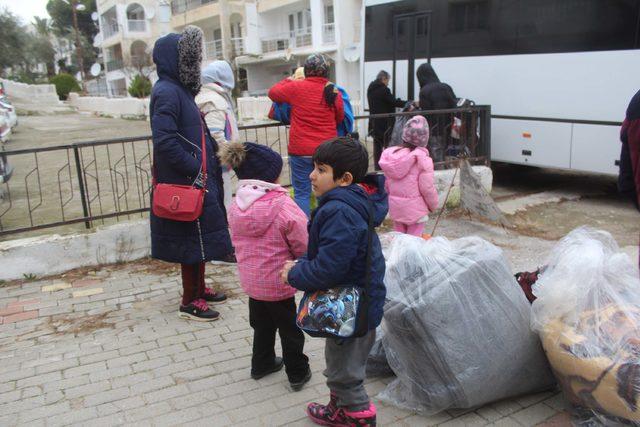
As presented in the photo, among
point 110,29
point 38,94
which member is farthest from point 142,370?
point 110,29

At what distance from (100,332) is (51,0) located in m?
70.5

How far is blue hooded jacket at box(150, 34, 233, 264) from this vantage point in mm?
3619

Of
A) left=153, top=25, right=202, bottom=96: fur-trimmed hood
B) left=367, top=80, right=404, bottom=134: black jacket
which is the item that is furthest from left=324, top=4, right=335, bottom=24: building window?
left=153, top=25, right=202, bottom=96: fur-trimmed hood

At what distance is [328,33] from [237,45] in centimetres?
1046

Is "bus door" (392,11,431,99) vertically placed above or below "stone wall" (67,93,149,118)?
above

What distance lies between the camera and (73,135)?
66.0ft

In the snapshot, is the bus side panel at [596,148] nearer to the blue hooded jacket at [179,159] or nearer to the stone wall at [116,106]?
the blue hooded jacket at [179,159]

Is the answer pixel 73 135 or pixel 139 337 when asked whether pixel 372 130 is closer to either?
pixel 139 337

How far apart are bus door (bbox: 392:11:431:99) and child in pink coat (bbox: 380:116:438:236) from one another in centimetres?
518

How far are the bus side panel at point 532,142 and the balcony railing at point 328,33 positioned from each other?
2253 centimetres

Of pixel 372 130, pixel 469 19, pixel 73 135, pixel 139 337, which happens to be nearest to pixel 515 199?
pixel 372 130

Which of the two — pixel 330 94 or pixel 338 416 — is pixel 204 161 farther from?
pixel 338 416

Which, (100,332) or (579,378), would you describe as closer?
(579,378)

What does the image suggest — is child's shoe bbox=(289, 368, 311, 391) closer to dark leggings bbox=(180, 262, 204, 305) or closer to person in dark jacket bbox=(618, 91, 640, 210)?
dark leggings bbox=(180, 262, 204, 305)
